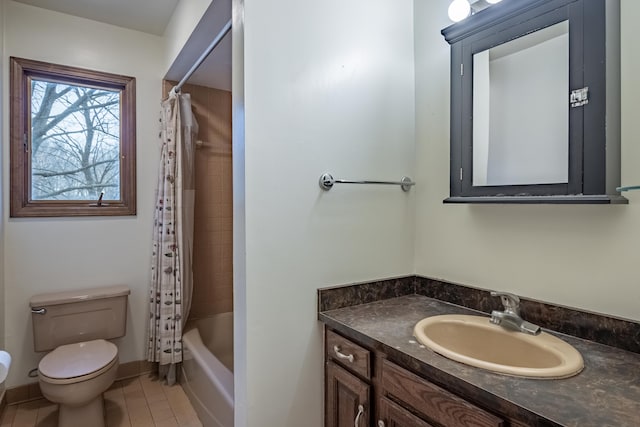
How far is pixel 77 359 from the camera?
75.6 inches

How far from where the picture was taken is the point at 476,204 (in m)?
1.44

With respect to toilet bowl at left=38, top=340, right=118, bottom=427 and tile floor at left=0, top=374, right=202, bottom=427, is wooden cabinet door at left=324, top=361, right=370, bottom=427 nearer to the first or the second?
tile floor at left=0, top=374, right=202, bottom=427

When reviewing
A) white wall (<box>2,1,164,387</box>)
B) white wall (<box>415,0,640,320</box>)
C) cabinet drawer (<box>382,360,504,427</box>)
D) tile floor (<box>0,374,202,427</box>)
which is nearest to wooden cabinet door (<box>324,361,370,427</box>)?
cabinet drawer (<box>382,360,504,427</box>)

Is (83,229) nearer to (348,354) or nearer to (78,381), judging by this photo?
(78,381)

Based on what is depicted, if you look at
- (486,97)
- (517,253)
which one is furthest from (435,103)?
(517,253)

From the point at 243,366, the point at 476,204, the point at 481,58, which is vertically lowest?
the point at 243,366

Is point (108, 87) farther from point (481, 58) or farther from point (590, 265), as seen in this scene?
point (590, 265)

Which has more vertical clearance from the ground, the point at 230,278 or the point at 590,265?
the point at 590,265

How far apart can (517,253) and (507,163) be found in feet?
1.14

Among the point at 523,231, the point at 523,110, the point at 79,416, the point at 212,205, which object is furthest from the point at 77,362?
the point at 523,110

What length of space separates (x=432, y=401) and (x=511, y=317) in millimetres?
459

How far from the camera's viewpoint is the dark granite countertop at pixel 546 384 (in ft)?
2.35

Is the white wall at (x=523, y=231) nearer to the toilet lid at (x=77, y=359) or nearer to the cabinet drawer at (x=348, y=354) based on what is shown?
the cabinet drawer at (x=348, y=354)

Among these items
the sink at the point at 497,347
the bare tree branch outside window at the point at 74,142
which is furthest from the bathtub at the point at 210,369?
the bare tree branch outside window at the point at 74,142
